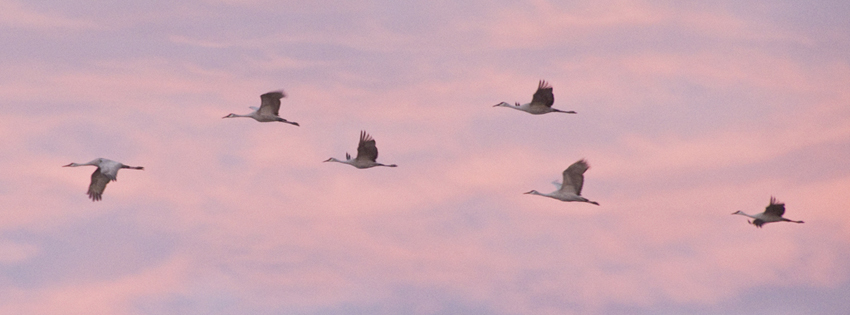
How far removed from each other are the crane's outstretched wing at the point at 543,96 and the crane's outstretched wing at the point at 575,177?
13.3ft

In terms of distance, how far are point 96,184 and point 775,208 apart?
26.5 m

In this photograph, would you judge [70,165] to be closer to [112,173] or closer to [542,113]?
[112,173]

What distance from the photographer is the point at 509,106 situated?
5850 centimetres

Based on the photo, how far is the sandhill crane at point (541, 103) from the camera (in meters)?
53.1

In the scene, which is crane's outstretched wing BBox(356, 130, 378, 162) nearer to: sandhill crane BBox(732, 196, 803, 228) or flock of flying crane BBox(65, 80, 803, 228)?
flock of flying crane BBox(65, 80, 803, 228)

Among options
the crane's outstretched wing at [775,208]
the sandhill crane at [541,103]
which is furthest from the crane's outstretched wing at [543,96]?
the crane's outstretched wing at [775,208]

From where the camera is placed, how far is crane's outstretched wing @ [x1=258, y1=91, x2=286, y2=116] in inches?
2177

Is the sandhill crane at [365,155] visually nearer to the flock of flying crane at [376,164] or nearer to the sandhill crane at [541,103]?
the flock of flying crane at [376,164]

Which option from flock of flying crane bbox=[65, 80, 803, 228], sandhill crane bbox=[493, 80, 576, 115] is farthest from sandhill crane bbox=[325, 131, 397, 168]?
sandhill crane bbox=[493, 80, 576, 115]

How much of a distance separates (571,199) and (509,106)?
800 centimetres

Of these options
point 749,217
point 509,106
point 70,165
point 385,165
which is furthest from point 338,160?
point 749,217

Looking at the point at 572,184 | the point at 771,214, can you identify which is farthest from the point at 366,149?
the point at 771,214

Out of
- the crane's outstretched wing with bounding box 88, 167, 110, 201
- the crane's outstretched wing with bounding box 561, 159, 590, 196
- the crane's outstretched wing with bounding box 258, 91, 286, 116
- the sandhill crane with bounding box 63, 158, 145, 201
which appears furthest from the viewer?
the crane's outstretched wing with bounding box 258, 91, 286, 116

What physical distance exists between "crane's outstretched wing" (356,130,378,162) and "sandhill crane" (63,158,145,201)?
8576 mm
